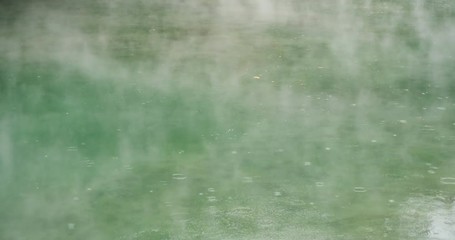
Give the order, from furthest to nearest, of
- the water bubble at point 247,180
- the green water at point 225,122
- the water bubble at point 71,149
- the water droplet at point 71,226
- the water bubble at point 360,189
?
the water bubble at point 71,149 → the water bubble at point 247,180 → the water bubble at point 360,189 → the green water at point 225,122 → the water droplet at point 71,226

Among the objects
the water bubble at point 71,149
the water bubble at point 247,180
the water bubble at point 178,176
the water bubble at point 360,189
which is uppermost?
the water bubble at point 71,149

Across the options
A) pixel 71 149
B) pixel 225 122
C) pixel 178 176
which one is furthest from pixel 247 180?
pixel 71 149

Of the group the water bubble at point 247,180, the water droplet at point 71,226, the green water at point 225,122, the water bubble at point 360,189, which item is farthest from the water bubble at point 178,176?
the water bubble at point 360,189

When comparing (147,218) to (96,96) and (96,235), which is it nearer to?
(96,235)

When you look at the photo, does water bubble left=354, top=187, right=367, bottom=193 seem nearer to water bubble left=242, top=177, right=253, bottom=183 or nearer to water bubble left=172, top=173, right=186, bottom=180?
water bubble left=242, top=177, right=253, bottom=183

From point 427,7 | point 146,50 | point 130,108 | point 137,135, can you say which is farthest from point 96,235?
point 427,7

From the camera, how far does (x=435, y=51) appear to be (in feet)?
23.6

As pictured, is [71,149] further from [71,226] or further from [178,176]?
[71,226]

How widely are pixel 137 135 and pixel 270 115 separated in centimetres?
109

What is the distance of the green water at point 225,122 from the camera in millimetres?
4340

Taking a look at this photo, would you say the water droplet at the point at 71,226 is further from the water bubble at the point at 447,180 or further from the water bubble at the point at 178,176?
the water bubble at the point at 447,180

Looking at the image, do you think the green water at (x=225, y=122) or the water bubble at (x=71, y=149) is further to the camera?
the water bubble at (x=71, y=149)

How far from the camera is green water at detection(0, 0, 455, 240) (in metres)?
4.34

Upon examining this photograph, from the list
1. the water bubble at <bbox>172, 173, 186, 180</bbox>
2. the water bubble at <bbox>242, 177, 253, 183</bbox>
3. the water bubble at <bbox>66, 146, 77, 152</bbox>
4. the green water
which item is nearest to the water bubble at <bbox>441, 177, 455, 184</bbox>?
the green water
